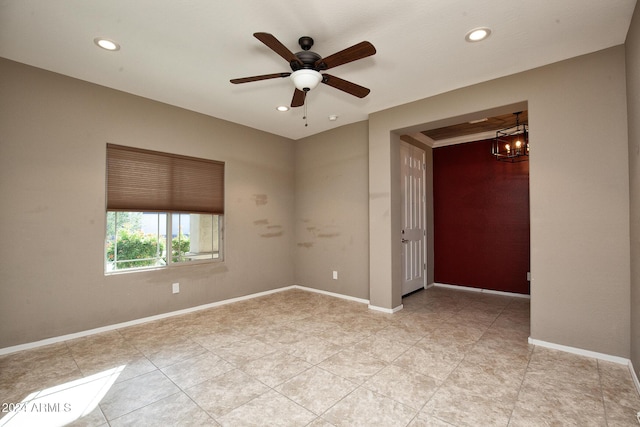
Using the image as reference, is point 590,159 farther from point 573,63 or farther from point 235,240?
point 235,240

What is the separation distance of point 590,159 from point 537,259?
1.00 metres

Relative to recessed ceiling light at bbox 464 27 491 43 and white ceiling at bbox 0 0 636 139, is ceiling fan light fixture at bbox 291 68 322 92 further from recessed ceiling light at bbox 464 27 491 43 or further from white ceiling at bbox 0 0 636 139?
recessed ceiling light at bbox 464 27 491 43

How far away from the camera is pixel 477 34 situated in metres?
2.39

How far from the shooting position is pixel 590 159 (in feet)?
8.59

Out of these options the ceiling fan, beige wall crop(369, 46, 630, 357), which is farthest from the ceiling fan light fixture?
beige wall crop(369, 46, 630, 357)

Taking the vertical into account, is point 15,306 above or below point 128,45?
below

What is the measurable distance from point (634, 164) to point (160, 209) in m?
4.66

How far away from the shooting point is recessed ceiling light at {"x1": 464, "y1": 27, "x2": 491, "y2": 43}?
92.4 inches

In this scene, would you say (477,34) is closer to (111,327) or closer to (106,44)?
(106,44)

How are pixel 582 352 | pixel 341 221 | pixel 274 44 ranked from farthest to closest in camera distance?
pixel 341 221 → pixel 582 352 → pixel 274 44

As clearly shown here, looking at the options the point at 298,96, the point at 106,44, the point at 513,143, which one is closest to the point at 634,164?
the point at 513,143

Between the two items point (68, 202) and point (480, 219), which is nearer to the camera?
point (68, 202)

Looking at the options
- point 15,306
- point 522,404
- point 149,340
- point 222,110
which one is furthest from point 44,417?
point 222,110

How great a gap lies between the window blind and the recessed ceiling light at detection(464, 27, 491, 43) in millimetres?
3410
